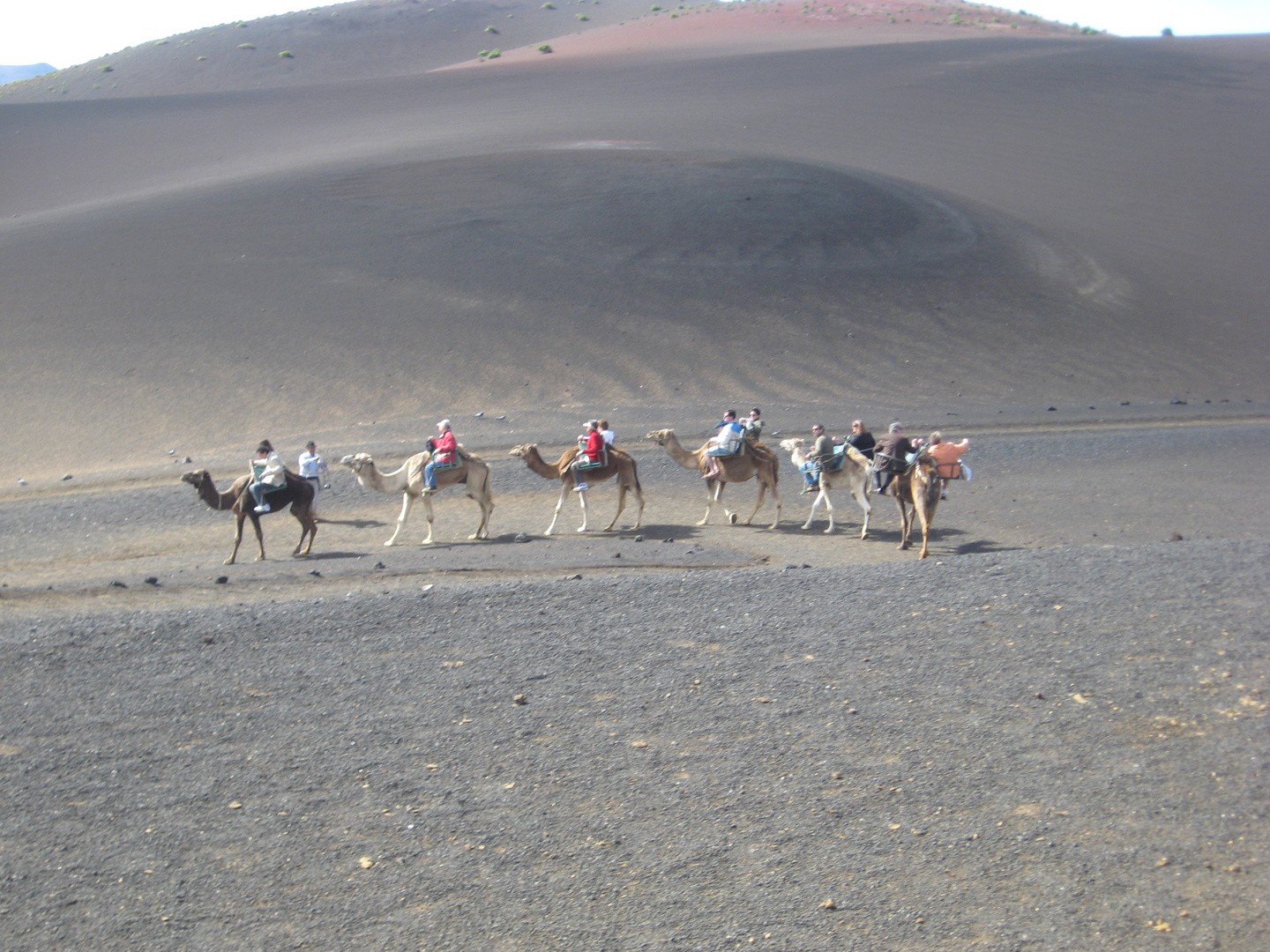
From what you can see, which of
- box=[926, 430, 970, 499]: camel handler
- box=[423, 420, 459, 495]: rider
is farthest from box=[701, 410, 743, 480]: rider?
box=[423, 420, 459, 495]: rider

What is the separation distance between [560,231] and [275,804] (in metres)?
30.0

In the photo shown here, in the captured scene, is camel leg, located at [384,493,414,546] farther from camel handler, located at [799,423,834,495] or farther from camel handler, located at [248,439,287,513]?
camel handler, located at [799,423,834,495]

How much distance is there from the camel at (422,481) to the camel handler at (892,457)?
5906 millimetres

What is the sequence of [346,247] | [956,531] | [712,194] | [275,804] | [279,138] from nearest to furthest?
[275,804] < [956,531] < [346,247] < [712,194] < [279,138]

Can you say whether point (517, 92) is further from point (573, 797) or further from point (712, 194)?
point (573, 797)

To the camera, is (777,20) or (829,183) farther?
(777,20)

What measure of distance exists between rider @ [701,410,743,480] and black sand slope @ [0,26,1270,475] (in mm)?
8728

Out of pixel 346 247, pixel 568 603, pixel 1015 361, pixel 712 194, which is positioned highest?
pixel 712 194

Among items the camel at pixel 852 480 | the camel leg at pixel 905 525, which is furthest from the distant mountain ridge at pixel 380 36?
the camel leg at pixel 905 525

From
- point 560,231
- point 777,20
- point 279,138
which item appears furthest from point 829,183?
point 777,20

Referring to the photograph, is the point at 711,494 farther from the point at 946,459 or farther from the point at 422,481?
the point at 422,481

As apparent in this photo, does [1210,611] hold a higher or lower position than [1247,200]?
lower

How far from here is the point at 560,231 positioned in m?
35.3

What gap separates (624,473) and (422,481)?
3163 mm
